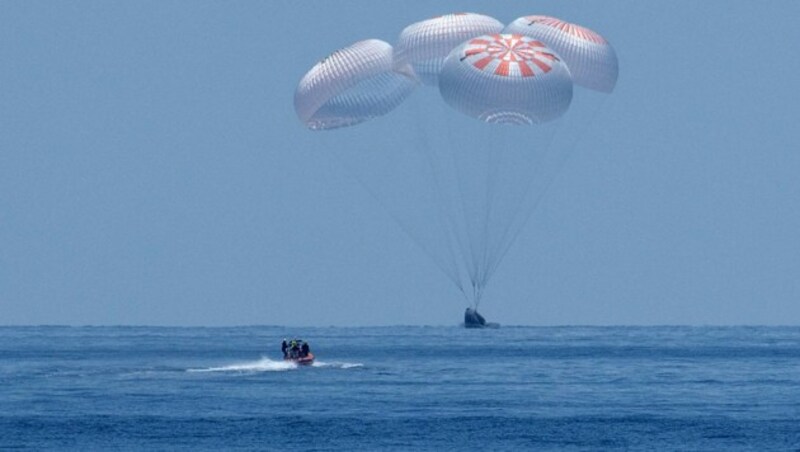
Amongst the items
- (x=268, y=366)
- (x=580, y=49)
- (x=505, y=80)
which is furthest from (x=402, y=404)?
(x=268, y=366)

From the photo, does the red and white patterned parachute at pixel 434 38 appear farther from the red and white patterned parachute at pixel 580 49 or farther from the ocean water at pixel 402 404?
the ocean water at pixel 402 404

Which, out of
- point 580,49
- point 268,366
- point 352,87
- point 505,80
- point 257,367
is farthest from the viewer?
point 268,366

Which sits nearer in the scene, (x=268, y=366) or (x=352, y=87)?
(x=352, y=87)

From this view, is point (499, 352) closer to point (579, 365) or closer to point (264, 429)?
point (579, 365)

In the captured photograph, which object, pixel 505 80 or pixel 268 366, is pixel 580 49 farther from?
pixel 268 366

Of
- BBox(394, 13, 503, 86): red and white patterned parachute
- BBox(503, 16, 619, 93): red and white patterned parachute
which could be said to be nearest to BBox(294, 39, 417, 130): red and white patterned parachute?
BBox(394, 13, 503, 86): red and white patterned parachute

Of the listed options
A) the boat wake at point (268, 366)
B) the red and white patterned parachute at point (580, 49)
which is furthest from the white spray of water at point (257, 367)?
the red and white patterned parachute at point (580, 49)
